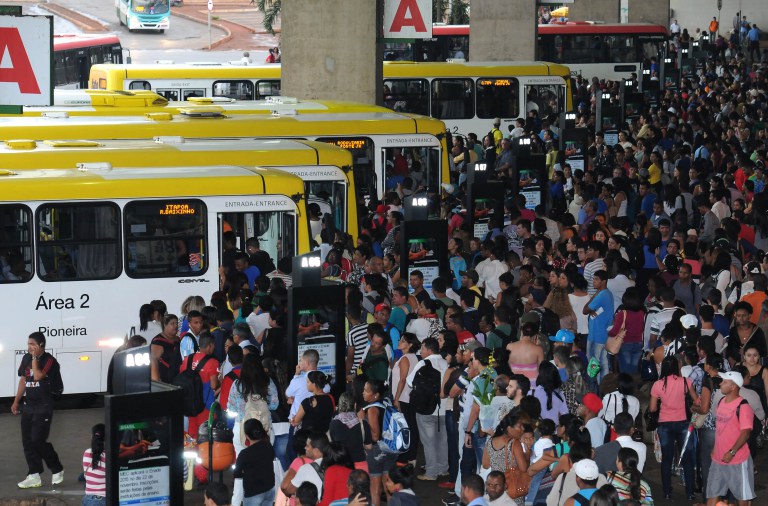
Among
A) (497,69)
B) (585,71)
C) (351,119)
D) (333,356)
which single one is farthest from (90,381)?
(585,71)

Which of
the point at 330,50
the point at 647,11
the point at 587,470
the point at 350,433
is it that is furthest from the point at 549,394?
the point at 647,11

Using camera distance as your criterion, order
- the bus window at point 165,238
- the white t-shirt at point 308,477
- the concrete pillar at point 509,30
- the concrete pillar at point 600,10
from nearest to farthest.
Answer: the white t-shirt at point 308,477
the bus window at point 165,238
the concrete pillar at point 509,30
the concrete pillar at point 600,10

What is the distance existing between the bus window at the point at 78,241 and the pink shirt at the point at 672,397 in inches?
265

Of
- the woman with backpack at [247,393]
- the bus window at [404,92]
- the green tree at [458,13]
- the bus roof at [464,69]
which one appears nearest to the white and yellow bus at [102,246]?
the woman with backpack at [247,393]

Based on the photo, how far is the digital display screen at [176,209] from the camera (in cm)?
1733

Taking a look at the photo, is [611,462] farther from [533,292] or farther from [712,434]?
[533,292]

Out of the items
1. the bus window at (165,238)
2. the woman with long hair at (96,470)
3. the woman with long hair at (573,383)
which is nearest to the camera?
the woman with long hair at (96,470)

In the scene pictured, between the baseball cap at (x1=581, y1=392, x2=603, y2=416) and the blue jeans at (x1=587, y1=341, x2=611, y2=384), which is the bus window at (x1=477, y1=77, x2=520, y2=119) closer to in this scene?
the blue jeans at (x1=587, y1=341, x2=611, y2=384)

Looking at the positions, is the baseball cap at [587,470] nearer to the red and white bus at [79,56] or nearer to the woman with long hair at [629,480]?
the woman with long hair at [629,480]

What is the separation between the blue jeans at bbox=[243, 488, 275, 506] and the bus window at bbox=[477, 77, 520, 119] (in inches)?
976

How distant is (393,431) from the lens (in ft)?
40.1

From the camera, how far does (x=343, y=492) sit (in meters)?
10.7

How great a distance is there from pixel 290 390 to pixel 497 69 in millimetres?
23713

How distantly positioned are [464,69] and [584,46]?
1480 cm
